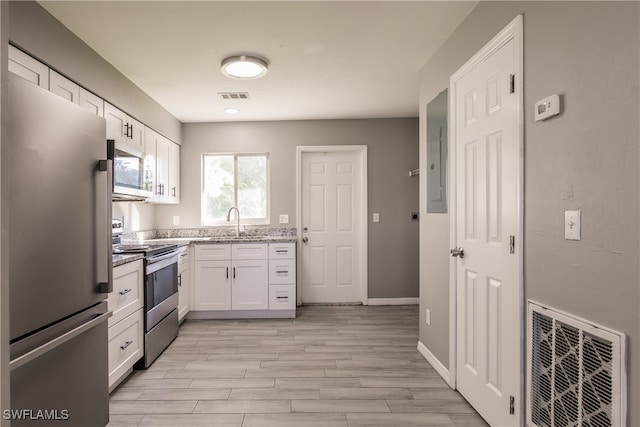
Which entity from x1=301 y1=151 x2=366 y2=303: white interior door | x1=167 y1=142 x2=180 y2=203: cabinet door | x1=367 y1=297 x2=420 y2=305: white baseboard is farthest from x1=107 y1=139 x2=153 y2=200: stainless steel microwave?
x1=367 y1=297 x2=420 y2=305: white baseboard

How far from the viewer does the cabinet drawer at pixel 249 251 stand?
379cm

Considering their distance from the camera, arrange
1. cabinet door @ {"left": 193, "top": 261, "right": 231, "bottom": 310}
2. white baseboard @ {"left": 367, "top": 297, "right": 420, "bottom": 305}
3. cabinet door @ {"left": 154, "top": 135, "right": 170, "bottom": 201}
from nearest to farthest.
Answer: cabinet door @ {"left": 154, "top": 135, "right": 170, "bottom": 201}
cabinet door @ {"left": 193, "top": 261, "right": 231, "bottom": 310}
white baseboard @ {"left": 367, "top": 297, "right": 420, "bottom": 305}

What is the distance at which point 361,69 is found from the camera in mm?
2820

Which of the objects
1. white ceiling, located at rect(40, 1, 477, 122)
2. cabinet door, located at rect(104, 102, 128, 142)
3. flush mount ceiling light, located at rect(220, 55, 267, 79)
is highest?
white ceiling, located at rect(40, 1, 477, 122)

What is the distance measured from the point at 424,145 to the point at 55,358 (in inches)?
105

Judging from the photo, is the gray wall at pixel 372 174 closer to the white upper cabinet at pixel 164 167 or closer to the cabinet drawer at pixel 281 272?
the white upper cabinet at pixel 164 167

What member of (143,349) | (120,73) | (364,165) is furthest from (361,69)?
(143,349)

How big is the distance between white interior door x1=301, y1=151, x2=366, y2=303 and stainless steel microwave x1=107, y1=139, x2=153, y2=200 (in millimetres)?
2069

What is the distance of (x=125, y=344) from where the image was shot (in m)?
2.29

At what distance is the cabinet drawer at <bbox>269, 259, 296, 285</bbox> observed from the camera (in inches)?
149

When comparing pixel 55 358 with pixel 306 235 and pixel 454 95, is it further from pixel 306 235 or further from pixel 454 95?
pixel 306 235

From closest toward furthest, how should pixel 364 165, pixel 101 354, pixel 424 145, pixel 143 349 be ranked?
pixel 101 354, pixel 143 349, pixel 424 145, pixel 364 165

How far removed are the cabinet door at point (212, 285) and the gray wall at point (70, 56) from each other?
1688 mm

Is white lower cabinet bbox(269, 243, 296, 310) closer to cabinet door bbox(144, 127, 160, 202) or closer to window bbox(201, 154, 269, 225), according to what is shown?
window bbox(201, 154, 269, 225)
